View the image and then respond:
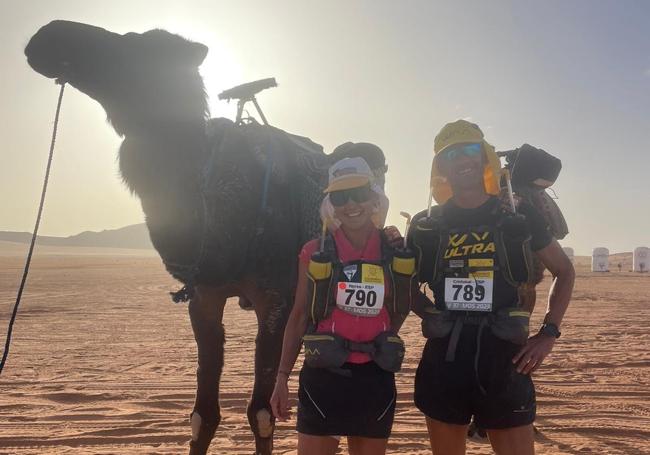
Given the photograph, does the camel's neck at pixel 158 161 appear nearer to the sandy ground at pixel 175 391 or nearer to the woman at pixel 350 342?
the woman at pixel 350 342

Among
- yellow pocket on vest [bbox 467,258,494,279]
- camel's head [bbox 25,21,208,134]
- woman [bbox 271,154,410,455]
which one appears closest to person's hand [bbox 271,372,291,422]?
woman [bbox 271,154,410,455]

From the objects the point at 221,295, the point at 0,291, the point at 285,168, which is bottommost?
the point at 0,291

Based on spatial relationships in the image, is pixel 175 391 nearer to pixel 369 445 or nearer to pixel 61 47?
pixel 61 47

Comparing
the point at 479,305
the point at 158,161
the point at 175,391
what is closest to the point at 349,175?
the point at 479,305

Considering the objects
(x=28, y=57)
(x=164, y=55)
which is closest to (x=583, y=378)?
(x=164, y=55)

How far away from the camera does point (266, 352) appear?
424 centimetres

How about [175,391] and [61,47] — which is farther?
[175,391]

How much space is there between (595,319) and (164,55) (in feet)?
46.4

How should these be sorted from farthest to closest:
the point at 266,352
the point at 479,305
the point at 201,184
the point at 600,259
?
1. the point at 600,259
2. the point at 266,352
3. the point at 201,184
4. the point at 479,305

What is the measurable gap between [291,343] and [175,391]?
190 inches

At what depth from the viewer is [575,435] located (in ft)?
18.2

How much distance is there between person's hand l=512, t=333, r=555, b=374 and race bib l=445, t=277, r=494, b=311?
0.25 m

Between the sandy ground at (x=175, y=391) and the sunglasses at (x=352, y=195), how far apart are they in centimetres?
314

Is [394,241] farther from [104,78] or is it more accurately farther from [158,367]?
[158,367]
